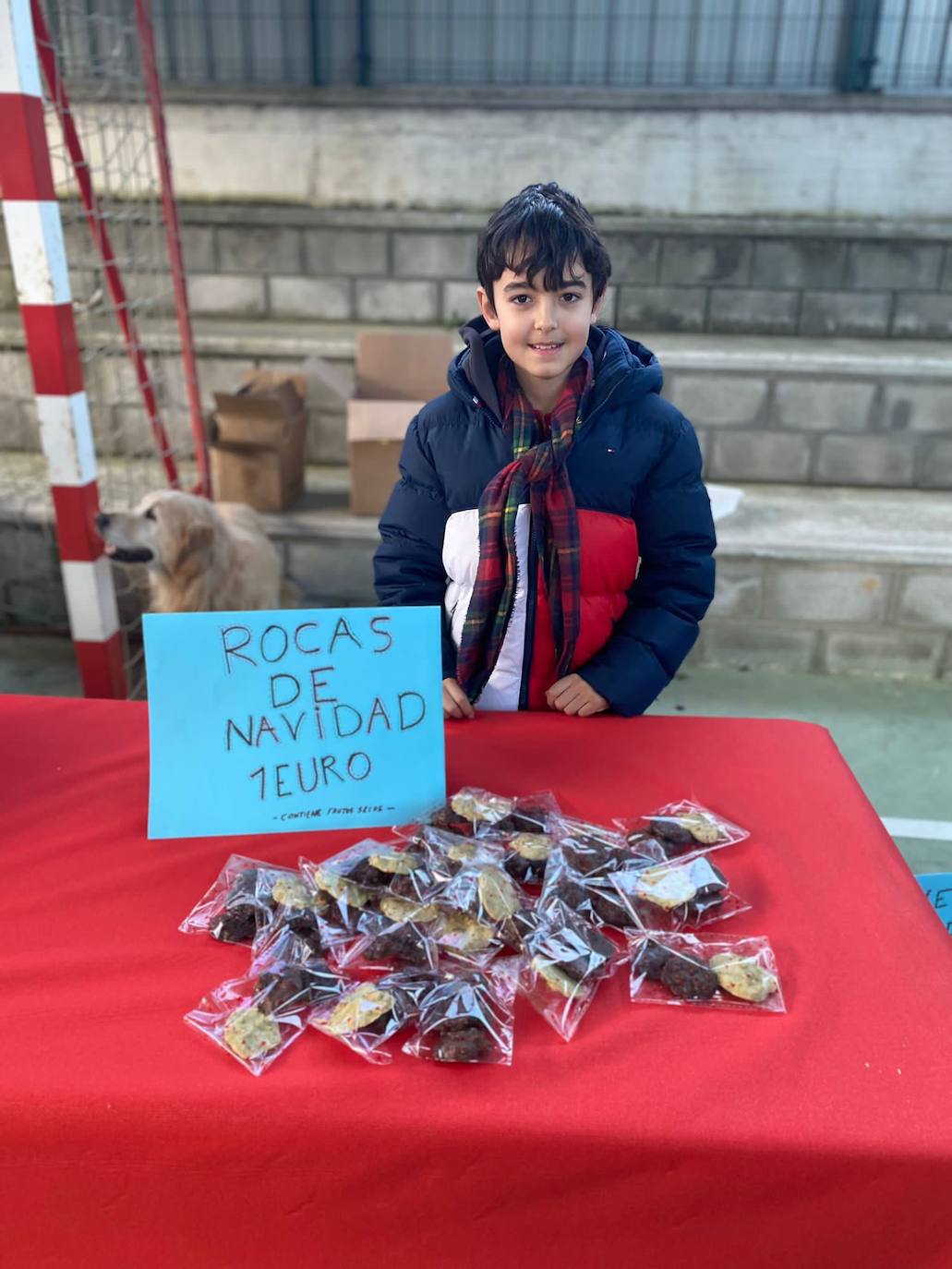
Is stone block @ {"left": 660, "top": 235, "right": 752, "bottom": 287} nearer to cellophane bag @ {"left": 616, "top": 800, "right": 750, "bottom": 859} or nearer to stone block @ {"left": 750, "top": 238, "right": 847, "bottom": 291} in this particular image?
stone block @ {"left": 750, "top": 238, "right": 847, "bottom": 291}

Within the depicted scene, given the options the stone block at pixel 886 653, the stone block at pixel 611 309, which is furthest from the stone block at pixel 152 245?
the stone block at pixel 886 653

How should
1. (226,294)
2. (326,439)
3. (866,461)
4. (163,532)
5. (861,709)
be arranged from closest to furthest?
(163,532)
(861,709)
(866,461)
(326,439)
(226,294)

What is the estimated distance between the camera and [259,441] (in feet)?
10.3

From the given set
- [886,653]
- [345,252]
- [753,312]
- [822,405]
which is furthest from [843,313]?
[345,252]

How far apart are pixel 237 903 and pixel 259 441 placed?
8.12 ft

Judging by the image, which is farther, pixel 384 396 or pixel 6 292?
pixel 6 292

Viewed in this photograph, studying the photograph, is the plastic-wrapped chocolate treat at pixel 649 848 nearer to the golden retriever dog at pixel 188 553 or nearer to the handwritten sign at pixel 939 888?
the handwritten sign at pixel 939 888

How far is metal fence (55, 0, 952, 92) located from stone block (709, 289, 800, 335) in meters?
1.30

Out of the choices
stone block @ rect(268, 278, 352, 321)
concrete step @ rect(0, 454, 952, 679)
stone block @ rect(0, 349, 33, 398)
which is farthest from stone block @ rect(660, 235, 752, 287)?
stone block @ rect(0, 349, 33, 398)

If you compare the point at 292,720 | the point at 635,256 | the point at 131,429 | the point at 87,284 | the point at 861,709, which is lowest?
the point at 861,709

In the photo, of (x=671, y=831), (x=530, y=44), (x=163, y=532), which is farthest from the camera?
(x=530, y=44)

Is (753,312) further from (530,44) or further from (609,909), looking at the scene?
(609,909)

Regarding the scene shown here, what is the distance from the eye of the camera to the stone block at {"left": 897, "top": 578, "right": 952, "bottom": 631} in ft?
9.87

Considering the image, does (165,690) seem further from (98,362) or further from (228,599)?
(98,362)
